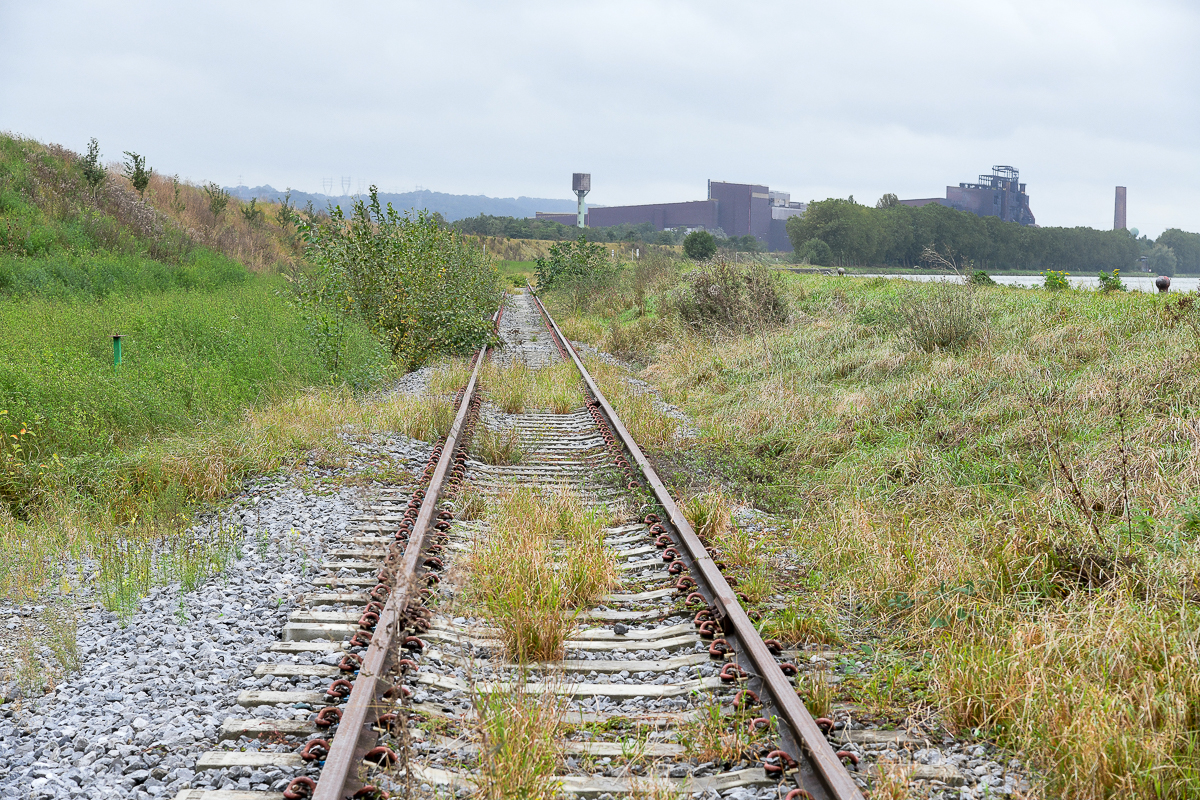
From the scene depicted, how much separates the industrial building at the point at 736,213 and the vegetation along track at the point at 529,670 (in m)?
108

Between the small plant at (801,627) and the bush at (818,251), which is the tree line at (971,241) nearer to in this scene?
the bush at (818,251)

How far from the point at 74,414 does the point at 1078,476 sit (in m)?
7.68

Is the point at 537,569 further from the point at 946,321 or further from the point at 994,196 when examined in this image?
the point at 994,196

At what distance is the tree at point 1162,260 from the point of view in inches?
1928

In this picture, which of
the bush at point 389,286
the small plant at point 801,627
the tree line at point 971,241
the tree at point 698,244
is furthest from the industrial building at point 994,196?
the small plant at point 801,627

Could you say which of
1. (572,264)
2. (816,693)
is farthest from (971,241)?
(816,693)

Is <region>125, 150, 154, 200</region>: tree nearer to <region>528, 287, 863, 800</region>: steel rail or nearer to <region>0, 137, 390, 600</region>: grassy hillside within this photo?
<region>0, 137, 390, 600</region>: grassy hillside

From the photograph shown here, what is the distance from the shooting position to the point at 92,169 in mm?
24203

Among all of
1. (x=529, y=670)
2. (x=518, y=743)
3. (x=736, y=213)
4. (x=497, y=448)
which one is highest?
(x=736, y=213)

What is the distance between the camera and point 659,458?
7117 mm

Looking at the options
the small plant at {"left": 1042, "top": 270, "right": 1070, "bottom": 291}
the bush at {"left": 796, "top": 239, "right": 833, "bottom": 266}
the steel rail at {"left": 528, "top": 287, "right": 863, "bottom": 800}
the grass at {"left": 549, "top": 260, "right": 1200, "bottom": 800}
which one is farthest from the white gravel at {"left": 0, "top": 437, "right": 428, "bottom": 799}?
the bush at {"left": 796, "top": 239, "right": 833, "bottom": 266}

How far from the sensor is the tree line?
5725cm

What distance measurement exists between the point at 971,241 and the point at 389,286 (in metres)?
60.5

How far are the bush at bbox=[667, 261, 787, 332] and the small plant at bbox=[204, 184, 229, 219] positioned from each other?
22.5 meters
